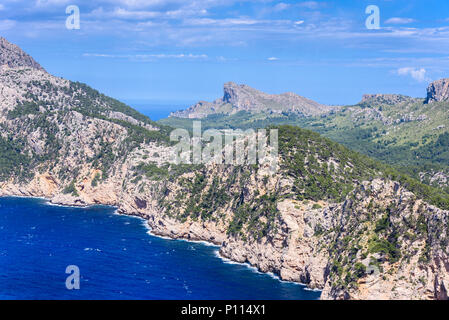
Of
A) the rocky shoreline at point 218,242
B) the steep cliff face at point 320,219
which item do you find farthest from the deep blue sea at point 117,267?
the steep cliff face at point 320,219

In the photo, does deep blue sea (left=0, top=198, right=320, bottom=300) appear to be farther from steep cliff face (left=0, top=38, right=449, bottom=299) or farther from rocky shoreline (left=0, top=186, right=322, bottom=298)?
steep cliff face (left=0, top=38, right=449, bottom=299)

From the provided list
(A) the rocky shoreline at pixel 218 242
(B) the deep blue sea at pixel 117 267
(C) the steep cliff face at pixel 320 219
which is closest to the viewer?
(C) the steep cliff face at pixel 320 219

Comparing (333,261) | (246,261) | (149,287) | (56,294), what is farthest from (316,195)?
(56,294)

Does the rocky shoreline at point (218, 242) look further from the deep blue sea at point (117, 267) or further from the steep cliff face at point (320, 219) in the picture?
the deep blue sea at point (117, 267)

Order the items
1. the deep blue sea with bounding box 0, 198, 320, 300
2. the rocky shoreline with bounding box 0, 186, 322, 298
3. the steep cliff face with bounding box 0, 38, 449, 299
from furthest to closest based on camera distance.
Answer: the rocky shoreline with bounding box 0, 186, 322, 298 < the deep blue sea with bounding box 0, 198, 320, 300 < the steep cliff face with bounding box 0, 38, 449, 299

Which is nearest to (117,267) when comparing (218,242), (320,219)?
(218,242)

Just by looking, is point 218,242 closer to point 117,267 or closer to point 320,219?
point 117,267

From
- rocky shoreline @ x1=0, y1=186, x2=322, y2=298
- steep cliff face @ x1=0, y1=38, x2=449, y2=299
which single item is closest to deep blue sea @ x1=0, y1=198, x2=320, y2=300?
rocky shoreline @ x1=0, y1=186, x2=322, y2=298

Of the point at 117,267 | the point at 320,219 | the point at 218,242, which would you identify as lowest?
the point at 117,267

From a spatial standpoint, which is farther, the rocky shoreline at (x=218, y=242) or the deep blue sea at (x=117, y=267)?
the rocky shoreline at (x=218, y=242)
